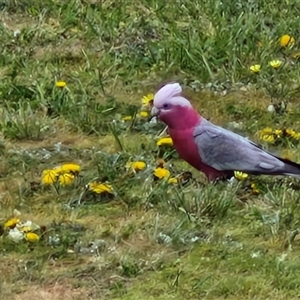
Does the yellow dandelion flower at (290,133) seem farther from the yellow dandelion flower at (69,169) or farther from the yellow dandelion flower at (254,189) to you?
the yellow dandelion flower at (69,169)

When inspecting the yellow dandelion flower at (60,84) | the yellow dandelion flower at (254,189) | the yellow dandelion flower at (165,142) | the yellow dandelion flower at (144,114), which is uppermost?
the yellow dandelion flower at (254,189)

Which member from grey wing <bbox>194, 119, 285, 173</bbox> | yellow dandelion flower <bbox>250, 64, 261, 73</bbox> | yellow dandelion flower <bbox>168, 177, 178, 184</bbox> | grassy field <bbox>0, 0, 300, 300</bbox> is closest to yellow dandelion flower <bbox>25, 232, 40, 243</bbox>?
grassy field <bbox>0, 0, 300, 300</bbox>

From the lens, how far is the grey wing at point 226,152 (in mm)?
4430

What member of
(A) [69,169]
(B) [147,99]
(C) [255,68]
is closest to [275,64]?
(C) [255,68]

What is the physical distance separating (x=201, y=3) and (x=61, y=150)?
208cm

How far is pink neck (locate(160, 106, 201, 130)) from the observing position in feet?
14.6

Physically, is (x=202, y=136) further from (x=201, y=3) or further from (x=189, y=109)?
(x=201, y=3)

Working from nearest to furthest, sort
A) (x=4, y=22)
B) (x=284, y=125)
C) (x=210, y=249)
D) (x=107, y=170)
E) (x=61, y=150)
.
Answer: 1. (x=210, y=249)
2. (x=107, y=170)
3. (x=61, y=150)
4. (x=284, y=125)
5. (x=4, y=22)

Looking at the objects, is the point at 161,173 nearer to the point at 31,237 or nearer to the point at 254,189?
the point at 254,189

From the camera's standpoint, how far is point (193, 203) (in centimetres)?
429

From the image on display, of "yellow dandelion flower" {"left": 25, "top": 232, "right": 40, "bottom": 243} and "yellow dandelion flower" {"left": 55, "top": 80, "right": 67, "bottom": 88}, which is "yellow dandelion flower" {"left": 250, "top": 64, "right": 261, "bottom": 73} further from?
"yellow dandelion flower" {"left": 25, "top": 232, "right": 40, "bottom": 243}

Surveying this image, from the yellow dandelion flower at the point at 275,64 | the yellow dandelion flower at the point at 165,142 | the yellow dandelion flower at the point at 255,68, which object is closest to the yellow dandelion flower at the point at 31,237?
the yellow dandelion flower at the point at 165,142

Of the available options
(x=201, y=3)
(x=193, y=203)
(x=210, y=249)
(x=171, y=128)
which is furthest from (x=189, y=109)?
(x=201, y=3)

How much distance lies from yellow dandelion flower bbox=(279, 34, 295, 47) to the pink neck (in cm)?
182
